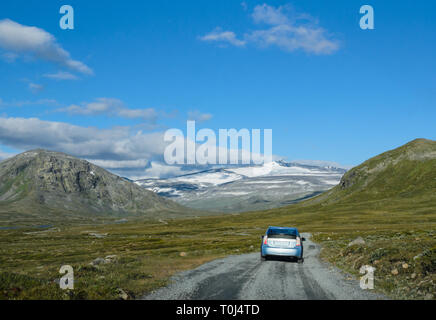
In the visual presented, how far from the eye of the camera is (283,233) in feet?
91.0

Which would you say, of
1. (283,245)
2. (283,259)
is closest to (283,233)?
(283,245)

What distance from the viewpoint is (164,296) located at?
50.5 feet

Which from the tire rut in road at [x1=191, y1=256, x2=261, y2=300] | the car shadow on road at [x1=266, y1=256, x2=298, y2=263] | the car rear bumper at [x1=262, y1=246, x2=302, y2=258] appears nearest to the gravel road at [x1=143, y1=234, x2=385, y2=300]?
the tire rut in road at [x1=191, y1=256, x2=261, y2=300]

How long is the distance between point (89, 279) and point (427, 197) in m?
195

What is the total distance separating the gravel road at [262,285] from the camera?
15328 millimetres

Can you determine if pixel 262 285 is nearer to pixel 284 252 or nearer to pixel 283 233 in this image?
pixel 284 252

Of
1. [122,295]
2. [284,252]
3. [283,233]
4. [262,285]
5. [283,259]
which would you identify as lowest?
[283,259]

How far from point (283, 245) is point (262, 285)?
10.0 metres

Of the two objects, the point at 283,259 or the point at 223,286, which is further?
the point at 283,259

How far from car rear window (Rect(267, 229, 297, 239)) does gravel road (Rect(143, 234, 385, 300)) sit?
3.27 m

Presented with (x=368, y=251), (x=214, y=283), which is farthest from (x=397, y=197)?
(x=214, y=283)
